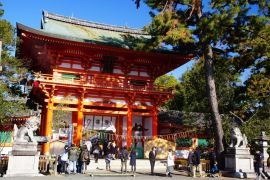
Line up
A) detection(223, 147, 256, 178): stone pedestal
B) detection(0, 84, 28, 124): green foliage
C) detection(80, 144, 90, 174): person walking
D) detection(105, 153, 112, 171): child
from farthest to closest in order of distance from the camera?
detection(0, 84, 28, 124): green foliage → detection(105, 153, 112, 171): child → detection(223, 147, 256, 178): stone pedestal → detection(80, 144, 90, 174): person walking

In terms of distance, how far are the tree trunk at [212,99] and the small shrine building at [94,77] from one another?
576 cm

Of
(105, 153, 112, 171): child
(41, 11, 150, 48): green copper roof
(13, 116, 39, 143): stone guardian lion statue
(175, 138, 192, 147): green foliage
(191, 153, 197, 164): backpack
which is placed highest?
(41, 11, 150, 48): green copper roof

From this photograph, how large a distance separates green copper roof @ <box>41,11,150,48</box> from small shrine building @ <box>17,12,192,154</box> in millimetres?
47

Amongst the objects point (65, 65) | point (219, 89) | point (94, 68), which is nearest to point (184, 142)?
point (219, 89)

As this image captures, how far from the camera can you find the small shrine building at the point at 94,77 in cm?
2456

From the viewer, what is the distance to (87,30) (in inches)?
1160

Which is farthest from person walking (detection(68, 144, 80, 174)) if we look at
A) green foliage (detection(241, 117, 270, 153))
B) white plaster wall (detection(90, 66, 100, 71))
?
green foliage (detection(241, 117, 270, 153))

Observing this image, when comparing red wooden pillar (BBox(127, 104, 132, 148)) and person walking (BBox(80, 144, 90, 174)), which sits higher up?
red wooden pillar (BBox(127, 104, 132, 148))

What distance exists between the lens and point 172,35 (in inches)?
790

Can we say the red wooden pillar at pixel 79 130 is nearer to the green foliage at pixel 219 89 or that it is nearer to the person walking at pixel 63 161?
the person walking at pixel 63 161

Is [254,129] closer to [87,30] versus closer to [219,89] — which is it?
[219,89]

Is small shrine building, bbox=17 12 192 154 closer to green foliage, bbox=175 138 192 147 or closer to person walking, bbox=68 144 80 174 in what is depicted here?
green foliage, bbox=175 138 192 147

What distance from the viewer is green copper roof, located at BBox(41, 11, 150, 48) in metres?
26.8

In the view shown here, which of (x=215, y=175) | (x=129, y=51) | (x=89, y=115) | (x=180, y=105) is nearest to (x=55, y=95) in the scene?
(x=89, y=115)
